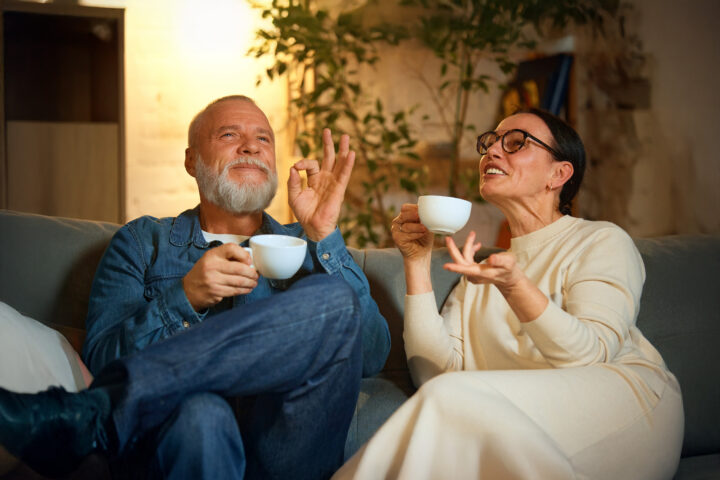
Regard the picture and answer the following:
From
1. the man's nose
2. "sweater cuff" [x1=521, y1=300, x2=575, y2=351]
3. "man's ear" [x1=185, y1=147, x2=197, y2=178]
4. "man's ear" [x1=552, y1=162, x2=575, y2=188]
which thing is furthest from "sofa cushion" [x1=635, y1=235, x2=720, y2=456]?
"man's ear" [x1=185, y1=147, x2=197, y2=178]

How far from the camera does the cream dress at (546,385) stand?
114 cm

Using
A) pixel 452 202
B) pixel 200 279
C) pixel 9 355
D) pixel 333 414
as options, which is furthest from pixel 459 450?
pixel 9 355

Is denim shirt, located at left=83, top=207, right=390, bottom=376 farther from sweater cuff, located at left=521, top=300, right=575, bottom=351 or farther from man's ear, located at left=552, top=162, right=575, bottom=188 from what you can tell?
man's ear, located at left=552, top=162, right=575, bottom=188

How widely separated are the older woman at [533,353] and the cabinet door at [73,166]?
2.71 metres

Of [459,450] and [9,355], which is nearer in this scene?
[459,450]

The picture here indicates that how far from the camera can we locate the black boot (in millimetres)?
1011

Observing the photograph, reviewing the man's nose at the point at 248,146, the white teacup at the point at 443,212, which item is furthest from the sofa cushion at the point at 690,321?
the man's nose at the point at 248,146

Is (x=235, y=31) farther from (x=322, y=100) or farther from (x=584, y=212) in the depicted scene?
(x=584, y=212)

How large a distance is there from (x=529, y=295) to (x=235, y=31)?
293 centimetres

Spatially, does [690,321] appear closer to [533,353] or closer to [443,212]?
[533,353]

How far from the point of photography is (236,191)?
5.66ft

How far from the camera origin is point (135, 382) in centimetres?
108

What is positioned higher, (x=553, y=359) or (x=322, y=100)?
(x=322, y=100)

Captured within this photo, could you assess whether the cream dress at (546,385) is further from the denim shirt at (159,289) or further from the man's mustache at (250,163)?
the man's mustache at (250,163)
